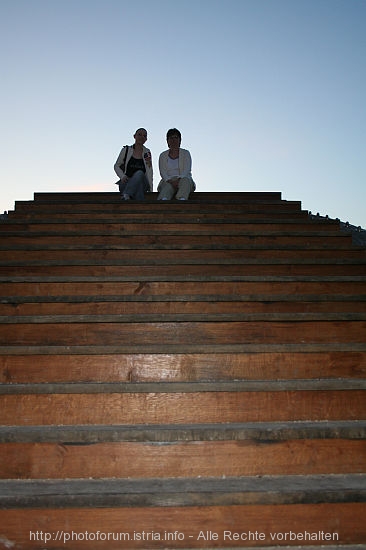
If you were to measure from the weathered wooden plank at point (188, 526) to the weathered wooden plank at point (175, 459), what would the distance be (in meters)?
0.16

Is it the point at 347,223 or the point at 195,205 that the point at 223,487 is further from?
the point at 347,223

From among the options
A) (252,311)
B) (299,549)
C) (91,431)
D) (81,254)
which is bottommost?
(299,549)

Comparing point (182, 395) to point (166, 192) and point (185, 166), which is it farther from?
point (185, 166)

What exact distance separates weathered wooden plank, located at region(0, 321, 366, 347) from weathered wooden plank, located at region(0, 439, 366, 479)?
65 centimetres

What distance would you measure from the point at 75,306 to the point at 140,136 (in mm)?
2821

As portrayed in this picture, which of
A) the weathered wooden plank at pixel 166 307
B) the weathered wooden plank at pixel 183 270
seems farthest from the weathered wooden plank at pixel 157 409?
the weathered wooden plank at pixel 183 270

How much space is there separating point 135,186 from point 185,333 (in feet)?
8.49

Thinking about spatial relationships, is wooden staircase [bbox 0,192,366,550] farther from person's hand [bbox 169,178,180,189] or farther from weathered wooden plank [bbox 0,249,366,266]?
person's hand [bbox 169,178,180,189]

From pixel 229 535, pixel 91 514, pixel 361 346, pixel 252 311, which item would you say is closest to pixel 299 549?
pixel 229 535

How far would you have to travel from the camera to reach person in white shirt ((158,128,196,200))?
4520mm

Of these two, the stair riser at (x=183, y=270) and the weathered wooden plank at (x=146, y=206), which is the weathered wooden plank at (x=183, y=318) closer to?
the stair riser at (x=183, y=270)

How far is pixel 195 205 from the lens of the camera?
4.03 meters

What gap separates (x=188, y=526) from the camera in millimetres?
1391

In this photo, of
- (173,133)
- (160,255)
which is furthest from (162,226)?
(173,133)
